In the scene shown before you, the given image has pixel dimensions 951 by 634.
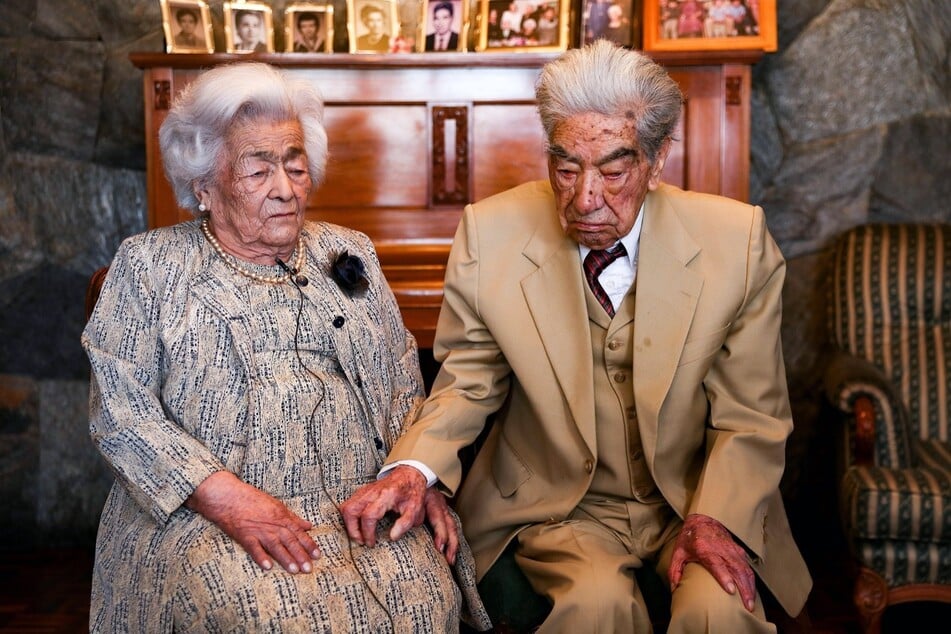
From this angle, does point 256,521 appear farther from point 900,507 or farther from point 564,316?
point 900,507

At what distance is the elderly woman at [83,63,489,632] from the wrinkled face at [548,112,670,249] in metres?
0.56

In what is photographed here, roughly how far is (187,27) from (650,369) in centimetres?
240

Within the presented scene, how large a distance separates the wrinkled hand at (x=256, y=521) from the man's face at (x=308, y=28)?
7.24ft

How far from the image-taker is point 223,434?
2281 mm

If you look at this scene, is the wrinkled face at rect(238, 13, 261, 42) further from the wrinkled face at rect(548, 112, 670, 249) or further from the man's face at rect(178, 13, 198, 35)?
the wrinkled face at rect(548, 112, 670, 249)

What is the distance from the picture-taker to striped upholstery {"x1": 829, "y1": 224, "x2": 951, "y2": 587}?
10.1 feet

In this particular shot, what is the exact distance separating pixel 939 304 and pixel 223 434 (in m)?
2.58

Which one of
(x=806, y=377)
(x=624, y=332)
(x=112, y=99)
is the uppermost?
(x=112, y=99)

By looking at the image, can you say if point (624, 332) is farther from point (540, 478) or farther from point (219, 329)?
point (219, 329)

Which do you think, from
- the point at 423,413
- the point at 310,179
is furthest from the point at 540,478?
the point at 310,179

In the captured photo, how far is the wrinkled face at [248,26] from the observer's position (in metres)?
3.92

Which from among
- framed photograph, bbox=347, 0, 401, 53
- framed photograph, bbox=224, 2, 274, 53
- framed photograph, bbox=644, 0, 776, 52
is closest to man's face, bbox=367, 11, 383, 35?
framed photograph, bbox=347, 0, 401, 53

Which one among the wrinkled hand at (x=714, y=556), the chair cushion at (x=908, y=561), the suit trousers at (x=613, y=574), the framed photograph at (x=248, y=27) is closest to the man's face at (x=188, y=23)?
the framed photograph at (x=248, y=27)

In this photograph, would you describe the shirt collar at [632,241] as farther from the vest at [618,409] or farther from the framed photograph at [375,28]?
the framed photograph at [375,28]
